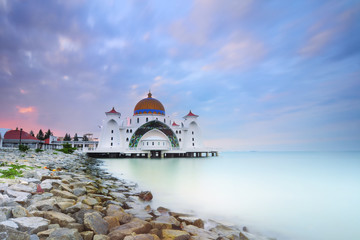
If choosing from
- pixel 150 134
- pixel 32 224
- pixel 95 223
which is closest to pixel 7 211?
pixel 32 224

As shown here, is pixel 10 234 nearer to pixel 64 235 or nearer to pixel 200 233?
pixel 64 235

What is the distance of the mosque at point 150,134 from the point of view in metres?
34.8

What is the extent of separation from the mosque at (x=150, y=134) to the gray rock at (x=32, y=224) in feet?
98.1

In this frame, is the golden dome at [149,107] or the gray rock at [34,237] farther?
the golden dome at [149,107]

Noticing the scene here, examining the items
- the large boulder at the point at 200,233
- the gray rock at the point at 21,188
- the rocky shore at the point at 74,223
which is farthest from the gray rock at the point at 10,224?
the large boulder at the point at 200,233

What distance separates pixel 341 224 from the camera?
210 inches

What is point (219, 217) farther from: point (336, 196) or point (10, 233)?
point (336, 196)

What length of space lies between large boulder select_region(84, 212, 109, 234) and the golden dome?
36.8m

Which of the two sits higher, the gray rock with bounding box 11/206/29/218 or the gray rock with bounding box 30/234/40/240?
the gray rock with bounding box 11/206/29/218

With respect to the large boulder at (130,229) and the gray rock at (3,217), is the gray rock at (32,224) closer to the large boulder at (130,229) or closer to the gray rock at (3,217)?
the gray rock at (3,217)

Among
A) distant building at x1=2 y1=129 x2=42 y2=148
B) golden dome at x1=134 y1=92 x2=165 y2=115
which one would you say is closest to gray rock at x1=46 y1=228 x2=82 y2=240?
distant building at x1=2 y1=129 x2=42 y2=148

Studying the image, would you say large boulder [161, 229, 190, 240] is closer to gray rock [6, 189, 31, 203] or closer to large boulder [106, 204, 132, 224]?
large boulder [106, 204, 132, 224]

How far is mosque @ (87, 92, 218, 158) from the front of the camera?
3475cm

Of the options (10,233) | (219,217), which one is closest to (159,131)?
(219,217)
